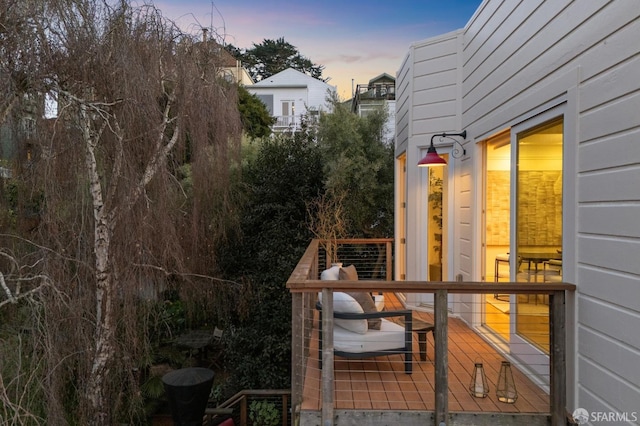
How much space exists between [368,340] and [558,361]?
1.44m

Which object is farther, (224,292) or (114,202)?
(224,292)

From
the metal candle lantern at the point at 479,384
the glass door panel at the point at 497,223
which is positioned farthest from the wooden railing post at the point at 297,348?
the glass door panel at the point at 497,223

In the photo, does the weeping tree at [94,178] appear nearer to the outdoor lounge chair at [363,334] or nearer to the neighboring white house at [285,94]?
the outdoor lounge chair at [363,334]

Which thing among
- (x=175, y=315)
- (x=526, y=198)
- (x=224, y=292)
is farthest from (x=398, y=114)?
(x=175, y=315)

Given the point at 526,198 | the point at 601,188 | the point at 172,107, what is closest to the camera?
the point at 601,188

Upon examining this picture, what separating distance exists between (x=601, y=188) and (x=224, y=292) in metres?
6.41

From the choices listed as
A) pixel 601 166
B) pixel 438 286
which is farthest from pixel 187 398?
pixel 601 166

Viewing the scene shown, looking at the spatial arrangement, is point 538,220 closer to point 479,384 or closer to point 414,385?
point 479,384

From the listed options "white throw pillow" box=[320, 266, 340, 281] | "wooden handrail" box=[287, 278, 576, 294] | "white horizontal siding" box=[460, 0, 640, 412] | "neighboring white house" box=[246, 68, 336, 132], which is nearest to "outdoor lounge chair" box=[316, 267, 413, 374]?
"white throw pillow" box=[320, 266, 340, 281]

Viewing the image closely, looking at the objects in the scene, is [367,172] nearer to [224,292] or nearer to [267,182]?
[267,182]

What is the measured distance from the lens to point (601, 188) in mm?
2561

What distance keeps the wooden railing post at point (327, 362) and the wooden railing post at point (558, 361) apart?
1.48 metres

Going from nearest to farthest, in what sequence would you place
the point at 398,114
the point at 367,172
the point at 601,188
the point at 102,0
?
the point at 601,188 → the point at 102,0 → the point at 398,114 → the point at 367,172

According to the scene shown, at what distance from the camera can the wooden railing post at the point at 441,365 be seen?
2.86 meters
